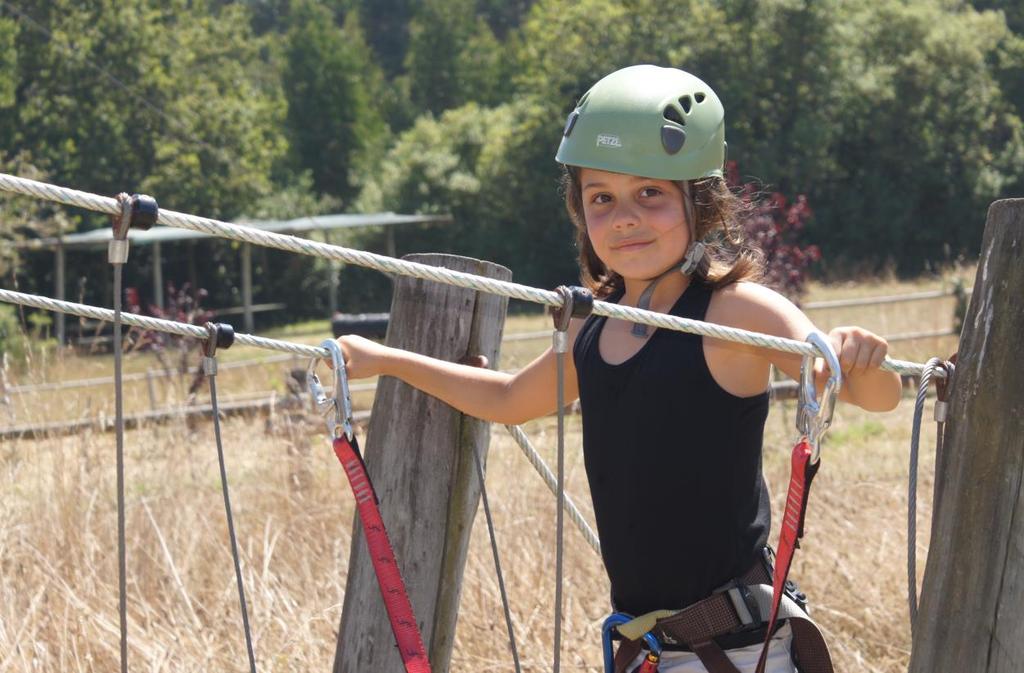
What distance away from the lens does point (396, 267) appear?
204cm

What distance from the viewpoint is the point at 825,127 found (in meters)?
36.2

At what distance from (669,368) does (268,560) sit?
7.61 ft

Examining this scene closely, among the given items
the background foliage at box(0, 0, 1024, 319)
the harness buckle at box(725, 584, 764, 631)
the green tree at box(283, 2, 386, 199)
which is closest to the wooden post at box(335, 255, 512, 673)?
the harness buckle at box(725, 584, 764, 631)

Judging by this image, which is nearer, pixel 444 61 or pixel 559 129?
pixel 559 129

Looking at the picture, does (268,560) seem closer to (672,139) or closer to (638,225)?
(638,225)

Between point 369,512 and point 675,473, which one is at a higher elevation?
point 675,473

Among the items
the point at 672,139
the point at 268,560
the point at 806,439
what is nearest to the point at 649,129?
the point at 672,139

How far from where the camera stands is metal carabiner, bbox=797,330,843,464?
1.86 metres

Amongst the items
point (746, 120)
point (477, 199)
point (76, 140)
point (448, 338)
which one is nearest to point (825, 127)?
point (746, 120)

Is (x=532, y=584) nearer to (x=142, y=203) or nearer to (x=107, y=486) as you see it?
(x=107, y=486)

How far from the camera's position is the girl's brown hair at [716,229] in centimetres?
229

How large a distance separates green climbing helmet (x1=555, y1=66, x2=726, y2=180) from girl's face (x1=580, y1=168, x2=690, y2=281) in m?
0.05

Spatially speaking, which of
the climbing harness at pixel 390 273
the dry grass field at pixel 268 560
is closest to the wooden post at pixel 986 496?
the climbing harness at pixel 390 273

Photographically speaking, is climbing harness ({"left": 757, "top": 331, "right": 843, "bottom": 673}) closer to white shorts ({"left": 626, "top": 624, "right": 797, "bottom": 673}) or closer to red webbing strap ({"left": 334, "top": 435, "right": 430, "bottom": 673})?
white shorts ({"left": 626, "top": 624, "right": 797, "bottom": 673})
